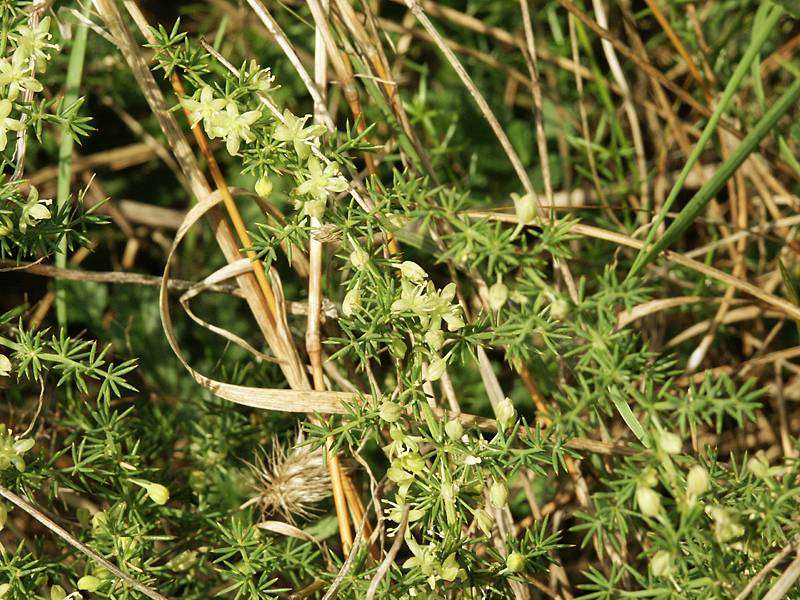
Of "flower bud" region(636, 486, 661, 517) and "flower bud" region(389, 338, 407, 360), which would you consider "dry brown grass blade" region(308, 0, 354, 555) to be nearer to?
"flower bud" region(389, 338, 407, 360)

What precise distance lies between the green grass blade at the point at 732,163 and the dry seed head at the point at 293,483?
0.60 metres

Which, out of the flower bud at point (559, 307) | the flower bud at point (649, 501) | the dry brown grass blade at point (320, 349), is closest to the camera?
the flower bud at point (649, 501)

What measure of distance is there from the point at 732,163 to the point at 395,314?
0.50 metres

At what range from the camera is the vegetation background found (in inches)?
44.6

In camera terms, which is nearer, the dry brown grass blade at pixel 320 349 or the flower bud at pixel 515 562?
the flower bud at pixel 515 562

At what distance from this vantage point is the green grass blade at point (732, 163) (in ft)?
3.61

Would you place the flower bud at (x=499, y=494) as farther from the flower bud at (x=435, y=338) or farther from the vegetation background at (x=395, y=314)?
the flower bud at (x=435, y=338)

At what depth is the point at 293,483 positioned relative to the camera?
4.58 feet

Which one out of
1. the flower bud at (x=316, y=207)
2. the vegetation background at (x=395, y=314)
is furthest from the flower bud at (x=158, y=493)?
the flower bud at (x=316, y=207)

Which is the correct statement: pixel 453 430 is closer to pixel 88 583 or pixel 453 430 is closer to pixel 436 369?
pixel 436 369

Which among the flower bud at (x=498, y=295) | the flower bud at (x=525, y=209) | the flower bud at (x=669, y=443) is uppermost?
the flower bud at (x=525, y=209)

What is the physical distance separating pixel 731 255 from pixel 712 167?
29cm

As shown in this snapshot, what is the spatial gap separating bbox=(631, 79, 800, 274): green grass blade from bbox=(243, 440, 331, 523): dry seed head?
601mm

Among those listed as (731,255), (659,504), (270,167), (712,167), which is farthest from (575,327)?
(712,167)
